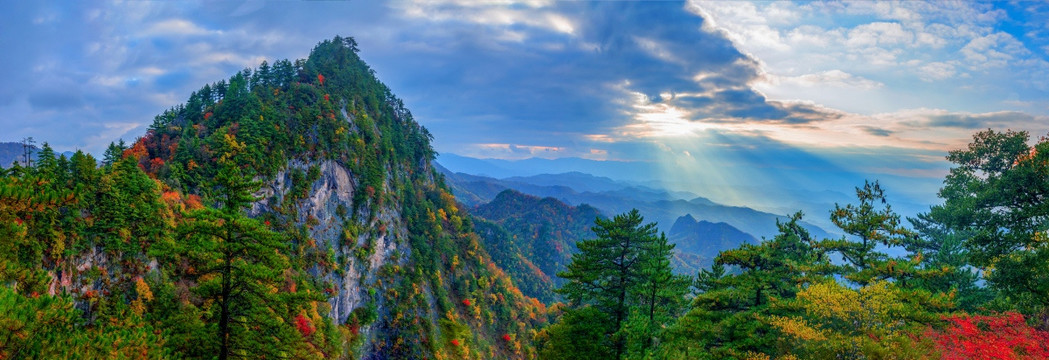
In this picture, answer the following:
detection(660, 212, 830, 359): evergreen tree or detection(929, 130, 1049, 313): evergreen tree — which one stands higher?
detection(929, 130, 1049, 313): evergreen tree

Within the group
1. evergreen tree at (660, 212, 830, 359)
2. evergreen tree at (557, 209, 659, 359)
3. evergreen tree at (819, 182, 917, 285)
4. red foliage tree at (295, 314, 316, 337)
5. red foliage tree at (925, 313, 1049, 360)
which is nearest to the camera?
red foliage tree at (925, 313, 1049, 360)

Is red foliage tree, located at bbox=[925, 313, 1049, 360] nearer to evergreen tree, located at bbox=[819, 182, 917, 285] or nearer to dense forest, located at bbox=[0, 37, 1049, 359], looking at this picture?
dense forest, located at bbox=[0, 37, 1049, 359]

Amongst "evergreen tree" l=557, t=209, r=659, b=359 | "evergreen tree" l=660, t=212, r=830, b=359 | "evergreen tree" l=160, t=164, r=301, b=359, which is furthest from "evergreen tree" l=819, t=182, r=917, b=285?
"evergreen tree" l=160, t=164, r=301, b=359

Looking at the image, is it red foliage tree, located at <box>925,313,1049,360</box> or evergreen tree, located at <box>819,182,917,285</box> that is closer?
red foliage tree, located at <box>925,313,1049,360</box>

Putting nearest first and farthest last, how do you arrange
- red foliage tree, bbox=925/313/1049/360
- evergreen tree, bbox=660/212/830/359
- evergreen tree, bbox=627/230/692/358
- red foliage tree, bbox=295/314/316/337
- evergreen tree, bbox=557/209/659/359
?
red foliage tree, bbox=925/313/1049/360, evergreen tree, bbox=627/230/692/358, evergreen tree, bbox=660/212/830/359, evergreen tree, bbox=557/209/659/359, red foliage tree, bbox=295/314/316/337

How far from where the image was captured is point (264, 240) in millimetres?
12406

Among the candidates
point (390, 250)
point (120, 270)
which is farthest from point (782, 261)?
point (390, 250)

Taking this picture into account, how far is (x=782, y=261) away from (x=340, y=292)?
→ 54.8 meters

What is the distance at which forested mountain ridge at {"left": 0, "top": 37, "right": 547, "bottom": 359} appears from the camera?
12281 mm

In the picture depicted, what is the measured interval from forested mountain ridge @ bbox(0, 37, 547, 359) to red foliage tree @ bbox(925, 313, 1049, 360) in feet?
79.9

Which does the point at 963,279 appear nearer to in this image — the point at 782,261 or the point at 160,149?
the point at 782,261

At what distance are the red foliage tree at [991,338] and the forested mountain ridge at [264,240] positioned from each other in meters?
24.4

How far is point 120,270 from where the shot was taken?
69.9 ft

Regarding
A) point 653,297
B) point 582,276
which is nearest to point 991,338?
point 653,297
